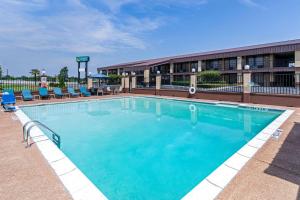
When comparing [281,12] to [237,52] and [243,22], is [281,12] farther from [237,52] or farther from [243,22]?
[237,52]

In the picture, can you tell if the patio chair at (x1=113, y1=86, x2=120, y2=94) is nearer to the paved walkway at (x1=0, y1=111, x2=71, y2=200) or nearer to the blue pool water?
the blue pool water

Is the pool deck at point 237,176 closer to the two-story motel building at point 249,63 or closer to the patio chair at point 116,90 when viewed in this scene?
the two-story motel building at point 249,63

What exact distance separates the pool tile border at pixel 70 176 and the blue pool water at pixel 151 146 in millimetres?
521

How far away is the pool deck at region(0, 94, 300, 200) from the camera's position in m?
2.88

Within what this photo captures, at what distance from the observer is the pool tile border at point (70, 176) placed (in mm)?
2914

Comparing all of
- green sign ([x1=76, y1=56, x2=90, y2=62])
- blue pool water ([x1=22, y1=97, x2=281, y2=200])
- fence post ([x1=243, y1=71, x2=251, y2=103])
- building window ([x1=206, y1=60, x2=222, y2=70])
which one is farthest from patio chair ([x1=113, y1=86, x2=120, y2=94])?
building window ([x1=206, y1=60, x2=222, y2=70])

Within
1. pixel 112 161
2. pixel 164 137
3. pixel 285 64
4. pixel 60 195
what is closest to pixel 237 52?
pixel 285 64

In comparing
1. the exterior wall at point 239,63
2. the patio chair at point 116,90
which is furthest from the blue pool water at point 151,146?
the exterior wall at point 239,63

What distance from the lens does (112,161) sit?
5.03 metres

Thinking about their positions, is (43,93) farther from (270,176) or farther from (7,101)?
(270,176)

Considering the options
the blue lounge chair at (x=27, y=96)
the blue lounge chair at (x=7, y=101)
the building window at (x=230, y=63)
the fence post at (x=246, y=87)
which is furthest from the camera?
the building window at (x=230, y=63)

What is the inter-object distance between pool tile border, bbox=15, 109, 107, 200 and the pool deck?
0.33ft

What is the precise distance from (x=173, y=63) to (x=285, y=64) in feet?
53.8

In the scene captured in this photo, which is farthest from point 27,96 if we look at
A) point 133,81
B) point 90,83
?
point 133,81
